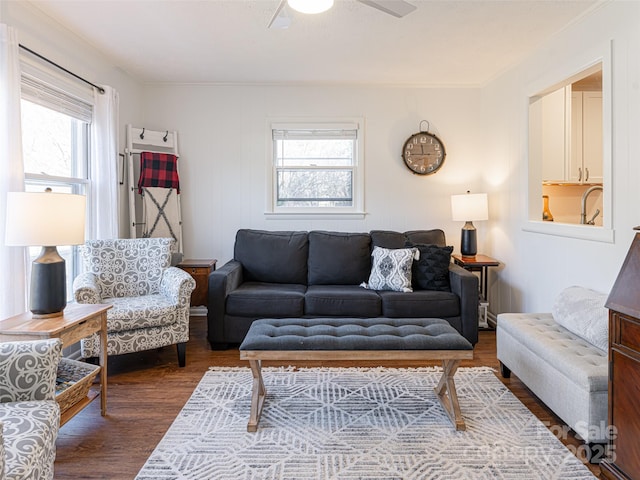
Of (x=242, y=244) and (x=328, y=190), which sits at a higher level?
(x=328, y=190)

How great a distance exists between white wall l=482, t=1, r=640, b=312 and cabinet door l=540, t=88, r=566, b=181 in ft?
0.79

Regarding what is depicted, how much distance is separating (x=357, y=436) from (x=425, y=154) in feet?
10.4

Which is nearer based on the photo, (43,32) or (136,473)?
(136,473)

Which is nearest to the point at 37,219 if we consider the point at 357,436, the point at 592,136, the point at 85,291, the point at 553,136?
the point at 85,291

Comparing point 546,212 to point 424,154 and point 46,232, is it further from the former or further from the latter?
point 46,232

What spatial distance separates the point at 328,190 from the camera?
4.47 metres

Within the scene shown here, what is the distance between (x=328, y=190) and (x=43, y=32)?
9.11ft

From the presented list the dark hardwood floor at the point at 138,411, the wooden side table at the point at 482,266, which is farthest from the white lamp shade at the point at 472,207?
the dark hardwood floor at the point at 138,411

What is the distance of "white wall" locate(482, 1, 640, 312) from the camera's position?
2367 mm

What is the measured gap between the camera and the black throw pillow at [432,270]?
11.8 ft

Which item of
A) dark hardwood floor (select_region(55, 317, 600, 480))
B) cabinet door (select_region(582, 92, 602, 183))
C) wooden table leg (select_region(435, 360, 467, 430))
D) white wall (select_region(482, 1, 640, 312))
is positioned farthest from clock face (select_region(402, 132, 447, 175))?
wooden table leg (select_region(435, 360, 467, 430))

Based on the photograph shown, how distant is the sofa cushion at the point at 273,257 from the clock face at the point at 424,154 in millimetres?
1458

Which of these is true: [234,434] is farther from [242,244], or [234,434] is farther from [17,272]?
[242,244]

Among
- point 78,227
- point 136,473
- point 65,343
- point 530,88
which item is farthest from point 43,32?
point 530,88
